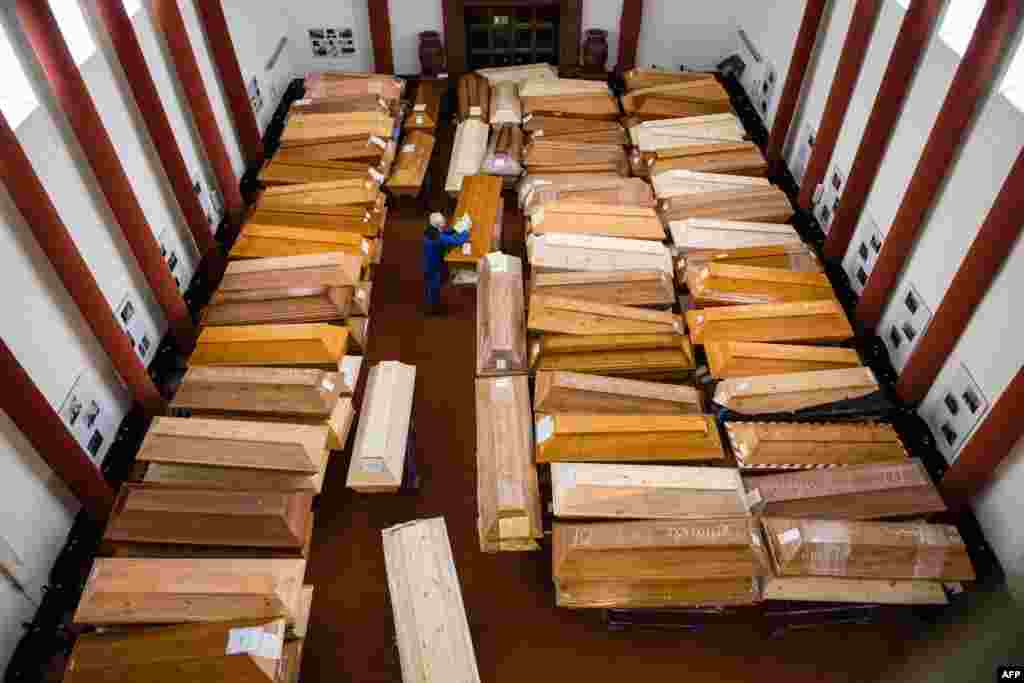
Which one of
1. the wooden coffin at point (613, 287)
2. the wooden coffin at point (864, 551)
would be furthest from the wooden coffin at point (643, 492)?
the wooden coffin at point (613, 287)

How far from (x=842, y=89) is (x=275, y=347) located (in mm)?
7343

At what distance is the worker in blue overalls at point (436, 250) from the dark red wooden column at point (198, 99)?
2949mm

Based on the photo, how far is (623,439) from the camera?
21.3ft

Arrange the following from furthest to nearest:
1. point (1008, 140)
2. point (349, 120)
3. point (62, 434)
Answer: point (349, 120)
point (1008, 140)
point (62, 434)

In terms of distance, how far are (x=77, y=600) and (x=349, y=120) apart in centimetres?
736

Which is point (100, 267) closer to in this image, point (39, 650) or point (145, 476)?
point (145, 476)

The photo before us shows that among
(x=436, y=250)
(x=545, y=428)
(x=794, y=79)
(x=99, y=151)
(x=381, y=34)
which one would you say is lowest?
(x=545, y=428)

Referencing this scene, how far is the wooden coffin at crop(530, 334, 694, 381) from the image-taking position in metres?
7.37

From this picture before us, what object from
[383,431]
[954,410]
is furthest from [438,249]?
[954,410]

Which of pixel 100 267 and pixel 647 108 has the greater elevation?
pixel 647 108

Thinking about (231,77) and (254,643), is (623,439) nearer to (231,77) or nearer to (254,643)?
(254,643)

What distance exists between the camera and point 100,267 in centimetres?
688

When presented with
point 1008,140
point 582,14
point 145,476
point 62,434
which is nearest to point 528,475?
point 145,476

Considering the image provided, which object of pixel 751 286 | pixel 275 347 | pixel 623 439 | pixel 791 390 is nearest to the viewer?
pixel 623 439
